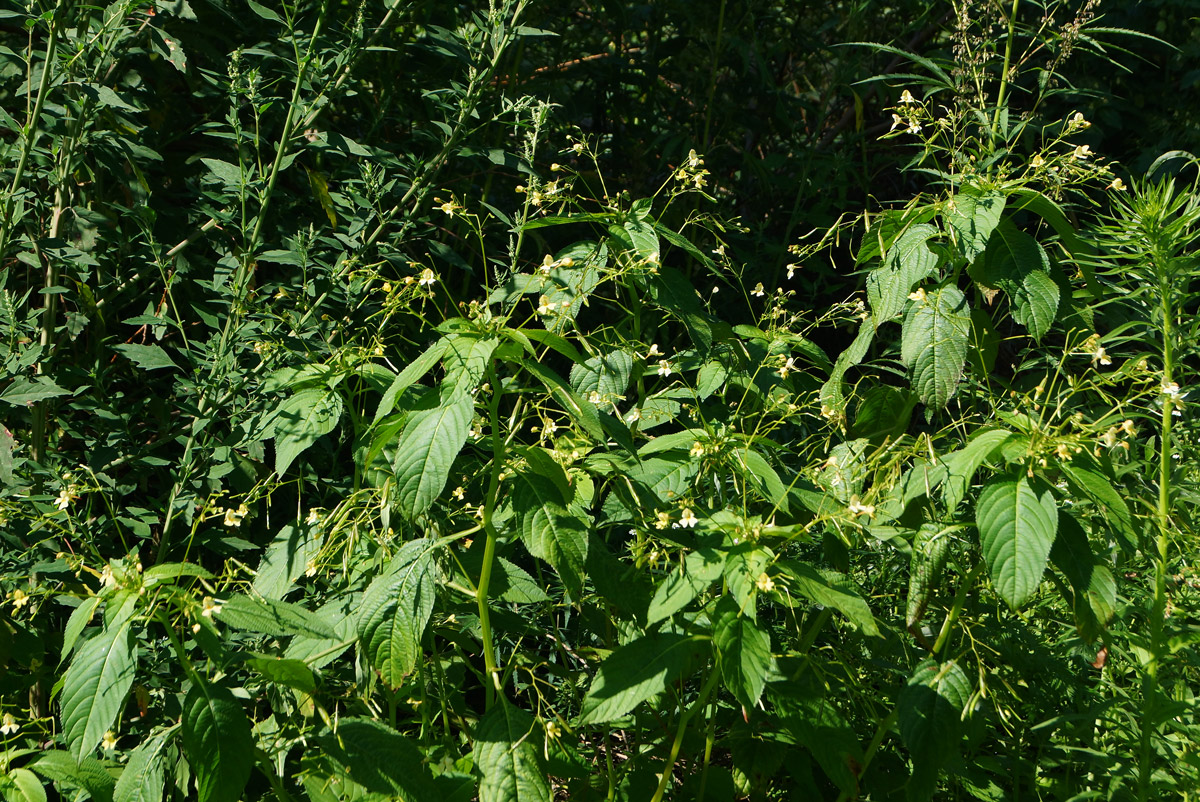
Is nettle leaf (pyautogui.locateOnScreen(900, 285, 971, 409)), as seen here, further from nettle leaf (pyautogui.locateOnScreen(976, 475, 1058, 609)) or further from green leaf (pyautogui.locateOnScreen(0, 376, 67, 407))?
green leaf (pyautogui.locateOnScreen(0, 376, 67, 407))

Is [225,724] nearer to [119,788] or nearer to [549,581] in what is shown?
[119,788]

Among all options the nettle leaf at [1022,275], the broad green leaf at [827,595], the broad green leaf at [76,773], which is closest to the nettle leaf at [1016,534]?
the broad green leaf at [827,595]

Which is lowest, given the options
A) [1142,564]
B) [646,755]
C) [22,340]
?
[646,755]

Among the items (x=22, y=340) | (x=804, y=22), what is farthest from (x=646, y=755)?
(x=804, y=22)

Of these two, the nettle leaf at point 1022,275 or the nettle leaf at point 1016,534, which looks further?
the nettle leaf at point 1022,275

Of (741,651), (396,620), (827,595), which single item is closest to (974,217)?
(827,595)

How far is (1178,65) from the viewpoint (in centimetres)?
402

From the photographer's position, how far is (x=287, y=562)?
1.71 meters

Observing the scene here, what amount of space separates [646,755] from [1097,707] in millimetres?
808

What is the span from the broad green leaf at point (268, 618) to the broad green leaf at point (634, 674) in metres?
0.40

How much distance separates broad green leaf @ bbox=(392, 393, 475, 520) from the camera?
1.32 m

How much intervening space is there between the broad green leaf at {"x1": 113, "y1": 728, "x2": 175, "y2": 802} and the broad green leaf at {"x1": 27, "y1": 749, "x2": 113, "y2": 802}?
0.03m

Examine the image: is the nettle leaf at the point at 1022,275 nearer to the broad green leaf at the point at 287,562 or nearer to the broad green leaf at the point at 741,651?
the broad green leaf at the point at 741,651

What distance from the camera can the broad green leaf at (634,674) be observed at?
145 cm
